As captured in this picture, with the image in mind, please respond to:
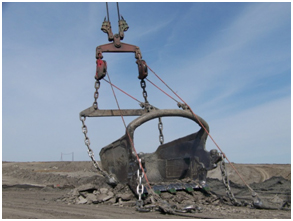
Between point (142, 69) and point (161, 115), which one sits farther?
point (142, 69)

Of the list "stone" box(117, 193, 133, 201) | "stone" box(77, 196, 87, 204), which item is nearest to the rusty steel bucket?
"stone" box(117, 193, 133, 201)

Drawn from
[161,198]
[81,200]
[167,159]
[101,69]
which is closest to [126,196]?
[161,198]

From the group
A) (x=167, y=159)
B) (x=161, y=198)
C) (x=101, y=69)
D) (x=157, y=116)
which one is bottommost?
(x=161, y=198)

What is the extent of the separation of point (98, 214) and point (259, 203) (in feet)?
10.6

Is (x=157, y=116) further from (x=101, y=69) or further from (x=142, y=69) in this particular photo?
(x=101, y=69)

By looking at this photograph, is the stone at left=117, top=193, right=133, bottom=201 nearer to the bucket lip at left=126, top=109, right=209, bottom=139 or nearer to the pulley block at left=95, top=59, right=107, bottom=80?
the bucket lip at left=126, top=109, right=209, bottom=139

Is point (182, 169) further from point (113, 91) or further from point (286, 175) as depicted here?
point (286, 175)

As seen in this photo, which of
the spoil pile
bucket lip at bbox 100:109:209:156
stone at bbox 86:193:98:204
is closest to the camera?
the spoil pile

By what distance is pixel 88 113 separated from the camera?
978 centimetres

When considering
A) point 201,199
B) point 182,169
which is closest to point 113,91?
point 182,169

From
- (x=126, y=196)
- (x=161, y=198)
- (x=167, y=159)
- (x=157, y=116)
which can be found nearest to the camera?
(x=161, y=198)

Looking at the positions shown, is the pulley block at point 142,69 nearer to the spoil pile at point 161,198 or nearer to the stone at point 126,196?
the spoil pile at point 161,198

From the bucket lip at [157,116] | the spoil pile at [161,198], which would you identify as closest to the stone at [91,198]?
the spoil pile at [161,198]

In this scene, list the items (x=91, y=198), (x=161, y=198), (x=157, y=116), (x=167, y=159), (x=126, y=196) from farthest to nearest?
(x=167, y=159) → (x=157, y=116) → (x=91, y=198) → (x=126, y=196) → (x=161, y=198)
